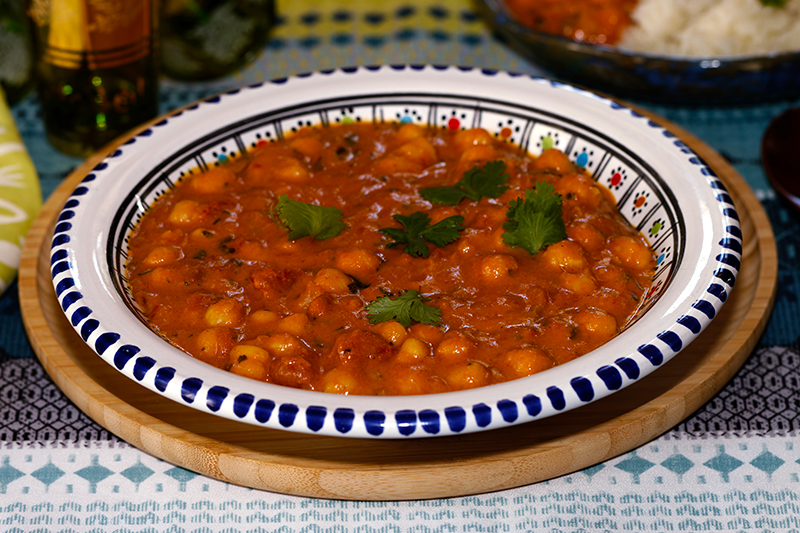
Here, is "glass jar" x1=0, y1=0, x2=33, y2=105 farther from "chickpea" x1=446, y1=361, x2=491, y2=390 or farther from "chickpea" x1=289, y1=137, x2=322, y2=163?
"chickpea" x1=446, y1=361, x2=491, y2=390

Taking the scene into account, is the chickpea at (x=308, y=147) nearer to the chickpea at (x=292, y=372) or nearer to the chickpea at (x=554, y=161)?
the chickpea at (x=554, y=161)

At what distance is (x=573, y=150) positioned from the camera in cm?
338

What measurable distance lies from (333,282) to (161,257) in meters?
0.65

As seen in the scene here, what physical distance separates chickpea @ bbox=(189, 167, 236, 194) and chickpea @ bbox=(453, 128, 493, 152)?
3.11 ft

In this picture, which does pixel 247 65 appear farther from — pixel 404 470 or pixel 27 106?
pixel 404 470

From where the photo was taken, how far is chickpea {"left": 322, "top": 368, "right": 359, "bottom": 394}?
7.64 feet

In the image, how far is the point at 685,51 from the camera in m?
4.36

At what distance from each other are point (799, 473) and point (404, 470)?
3.99ft

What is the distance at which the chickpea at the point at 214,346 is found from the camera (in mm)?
2486

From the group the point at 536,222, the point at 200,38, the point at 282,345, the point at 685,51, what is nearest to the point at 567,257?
the point at 536,222

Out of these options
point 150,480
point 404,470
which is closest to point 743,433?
point 404,470

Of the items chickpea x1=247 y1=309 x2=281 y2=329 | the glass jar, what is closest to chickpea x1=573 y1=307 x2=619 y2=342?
chickpea x1=247 y1=309 x2=281 y2=329

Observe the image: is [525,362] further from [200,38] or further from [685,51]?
[200,38]

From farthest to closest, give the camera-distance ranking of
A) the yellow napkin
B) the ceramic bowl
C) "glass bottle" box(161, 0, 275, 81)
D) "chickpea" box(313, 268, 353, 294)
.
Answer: "glass bottle" box(161, 0, 275, 81), the yellow napkin, "chickpea" box(313, 268, 353, 294), the ceramic bowl
